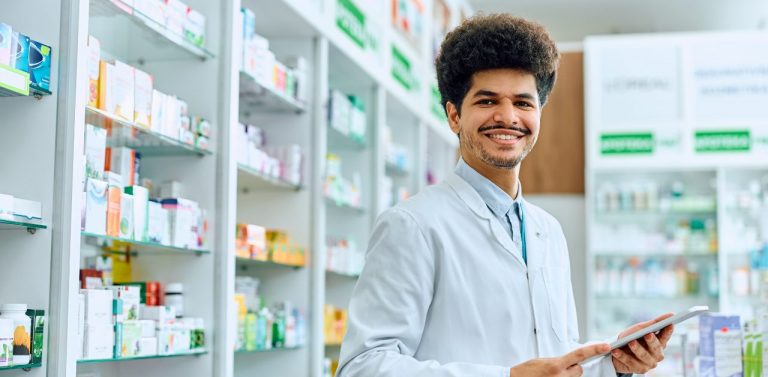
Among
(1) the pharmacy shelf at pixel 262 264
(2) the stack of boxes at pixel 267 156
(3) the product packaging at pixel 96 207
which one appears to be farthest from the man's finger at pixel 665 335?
(1) the pharmacy shelf at pixel 262 264

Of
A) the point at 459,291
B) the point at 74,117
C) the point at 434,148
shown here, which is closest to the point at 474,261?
the point at 459,291

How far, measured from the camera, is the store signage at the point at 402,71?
754 centimetres

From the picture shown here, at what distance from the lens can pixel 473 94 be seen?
2436 mm

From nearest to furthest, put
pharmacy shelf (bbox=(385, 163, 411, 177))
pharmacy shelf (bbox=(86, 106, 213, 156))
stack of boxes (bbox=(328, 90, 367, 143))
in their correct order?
pharmacy shelf (bbox=(86, 106, 213, 156))
stack of boxes (bbox=(328, 90, 367, 143))
pharmacy shelf (bbox=(385, 163, 411, 177))

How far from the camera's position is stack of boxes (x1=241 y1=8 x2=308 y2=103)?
498 centimetres

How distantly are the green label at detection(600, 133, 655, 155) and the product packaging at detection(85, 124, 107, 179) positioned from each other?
709cm

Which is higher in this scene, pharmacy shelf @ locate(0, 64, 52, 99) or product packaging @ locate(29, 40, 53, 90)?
product packaging @ locate(29, 40, 53, 90)

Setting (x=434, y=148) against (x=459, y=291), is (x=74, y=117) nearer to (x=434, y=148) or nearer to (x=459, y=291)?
(x=459, y=291)

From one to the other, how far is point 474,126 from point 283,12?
10.4 feet

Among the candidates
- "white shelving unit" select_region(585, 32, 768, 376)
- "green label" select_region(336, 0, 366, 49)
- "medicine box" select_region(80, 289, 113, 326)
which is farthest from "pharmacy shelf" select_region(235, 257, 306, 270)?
"white shelving unit" select_region(585, 32, 768, 376)

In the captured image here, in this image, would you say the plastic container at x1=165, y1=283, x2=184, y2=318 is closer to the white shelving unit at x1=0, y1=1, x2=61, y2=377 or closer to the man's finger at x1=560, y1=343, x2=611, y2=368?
the white shelving unit at x1=0, y1=1, x2=61, y2=377

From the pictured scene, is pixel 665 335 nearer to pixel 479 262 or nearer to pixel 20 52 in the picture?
pixel 479 262

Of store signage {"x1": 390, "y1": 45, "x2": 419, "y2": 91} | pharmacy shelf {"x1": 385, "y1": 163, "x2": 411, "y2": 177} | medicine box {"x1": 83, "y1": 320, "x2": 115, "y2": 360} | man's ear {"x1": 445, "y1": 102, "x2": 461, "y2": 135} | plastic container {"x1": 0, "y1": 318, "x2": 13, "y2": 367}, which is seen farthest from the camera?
pharmacy shelf {"x1": 385, "y1": 163, "x2": 411, "y2": 177}

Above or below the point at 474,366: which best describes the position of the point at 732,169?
above
